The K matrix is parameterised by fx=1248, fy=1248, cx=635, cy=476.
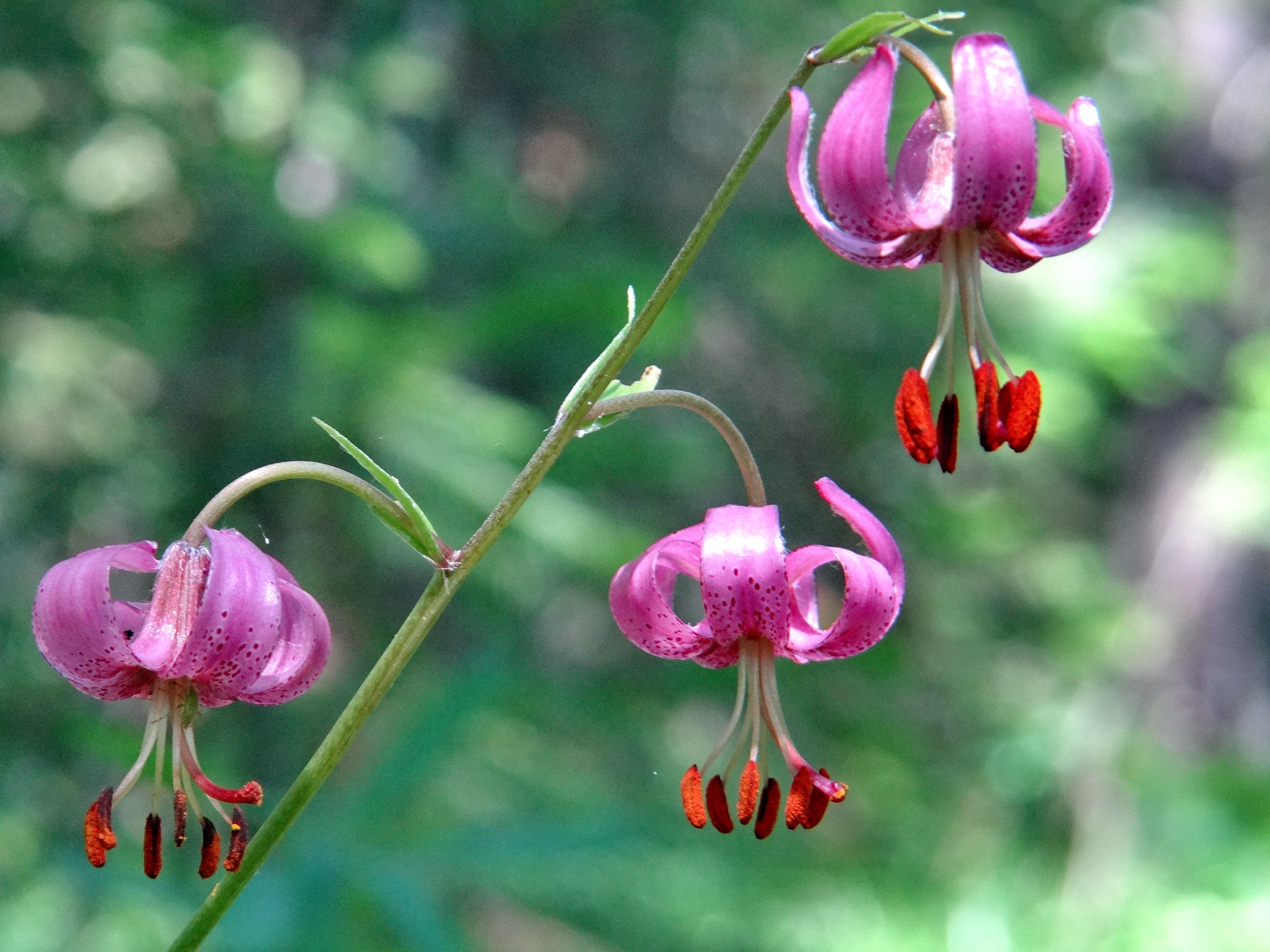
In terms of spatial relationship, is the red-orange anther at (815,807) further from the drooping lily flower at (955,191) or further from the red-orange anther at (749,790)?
the drooping lily flower at (955,191)

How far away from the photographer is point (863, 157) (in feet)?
3.39

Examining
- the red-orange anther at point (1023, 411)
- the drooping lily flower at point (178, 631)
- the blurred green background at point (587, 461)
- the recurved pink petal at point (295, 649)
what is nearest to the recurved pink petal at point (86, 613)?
the drooping lily flower at point (178, 631)

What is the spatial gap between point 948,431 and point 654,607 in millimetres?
309

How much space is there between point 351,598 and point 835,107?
341 centimetres

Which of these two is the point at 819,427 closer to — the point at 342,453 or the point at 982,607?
the point at 982,607

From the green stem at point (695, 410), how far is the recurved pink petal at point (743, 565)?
0.08ft

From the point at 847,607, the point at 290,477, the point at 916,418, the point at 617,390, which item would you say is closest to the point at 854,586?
the point at 847,607

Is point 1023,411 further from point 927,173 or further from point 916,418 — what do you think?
point 927,173

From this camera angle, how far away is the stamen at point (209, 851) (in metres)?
0.96

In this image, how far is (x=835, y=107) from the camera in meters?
1.03

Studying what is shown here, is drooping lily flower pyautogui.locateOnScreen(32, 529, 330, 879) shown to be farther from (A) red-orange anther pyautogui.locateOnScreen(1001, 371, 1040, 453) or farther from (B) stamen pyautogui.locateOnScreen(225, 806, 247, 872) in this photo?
(A) red-orange anther pyautogui.locateOnScreen(1001, 371, 1040, 453)

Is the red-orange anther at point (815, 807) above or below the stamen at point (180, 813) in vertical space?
above

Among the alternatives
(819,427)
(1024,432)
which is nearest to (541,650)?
Answer: (819,427)

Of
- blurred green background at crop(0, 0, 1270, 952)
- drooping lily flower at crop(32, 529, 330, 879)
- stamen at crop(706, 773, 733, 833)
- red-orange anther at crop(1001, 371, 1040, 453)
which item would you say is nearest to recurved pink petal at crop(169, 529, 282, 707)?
drooping lily flower at crop(32, 529, 330, 879)
